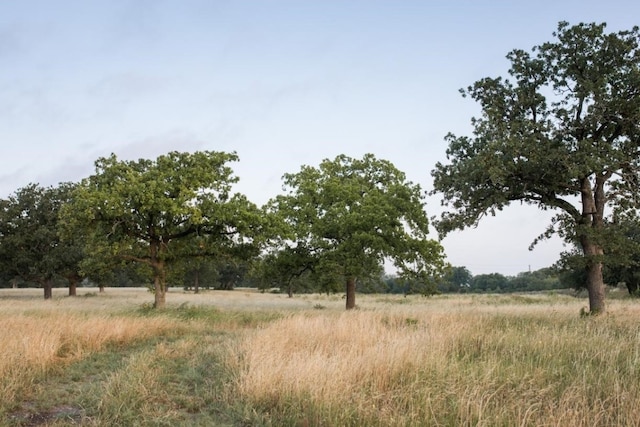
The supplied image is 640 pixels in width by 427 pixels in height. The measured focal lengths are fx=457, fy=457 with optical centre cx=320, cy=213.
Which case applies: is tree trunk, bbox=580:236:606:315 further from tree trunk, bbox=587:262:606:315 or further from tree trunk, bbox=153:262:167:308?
tree trunk, bbox=153:262:167:308

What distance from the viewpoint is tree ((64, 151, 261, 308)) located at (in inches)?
872

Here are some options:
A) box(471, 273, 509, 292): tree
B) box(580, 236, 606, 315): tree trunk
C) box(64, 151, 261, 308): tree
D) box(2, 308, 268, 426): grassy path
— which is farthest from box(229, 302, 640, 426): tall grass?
box(471, 273, 509, 292): tree

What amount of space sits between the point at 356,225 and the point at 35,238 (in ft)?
96.8

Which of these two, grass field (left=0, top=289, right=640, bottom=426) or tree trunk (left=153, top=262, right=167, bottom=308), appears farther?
tree trunk (left=153, top=262, right=167, bottom=308)

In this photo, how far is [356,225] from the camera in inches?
1006

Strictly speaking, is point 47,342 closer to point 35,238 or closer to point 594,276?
point 594,276

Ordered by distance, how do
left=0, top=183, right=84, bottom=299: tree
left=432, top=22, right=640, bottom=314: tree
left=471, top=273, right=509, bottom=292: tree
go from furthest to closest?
left=471, top=273, right=509, bottom=292: tree, left=0, top=183, right=84, bottom=299: tree, left=432, top=22, right=640, bottom=314: tree

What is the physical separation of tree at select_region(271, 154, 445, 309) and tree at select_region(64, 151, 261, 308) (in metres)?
3.48

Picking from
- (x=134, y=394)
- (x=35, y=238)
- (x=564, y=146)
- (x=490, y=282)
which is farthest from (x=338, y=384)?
(x=490, y=282)

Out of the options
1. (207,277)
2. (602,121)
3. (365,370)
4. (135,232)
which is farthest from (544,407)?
(207,277)

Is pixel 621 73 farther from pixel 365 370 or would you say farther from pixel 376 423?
pixel 376 423

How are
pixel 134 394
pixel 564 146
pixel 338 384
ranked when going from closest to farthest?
pixel 338 384, pixel 134 394, pixel 564 146

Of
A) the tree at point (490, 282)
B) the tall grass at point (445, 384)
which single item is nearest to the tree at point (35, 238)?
the tall grass at point (445, 384)

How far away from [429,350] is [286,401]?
3.36 m
